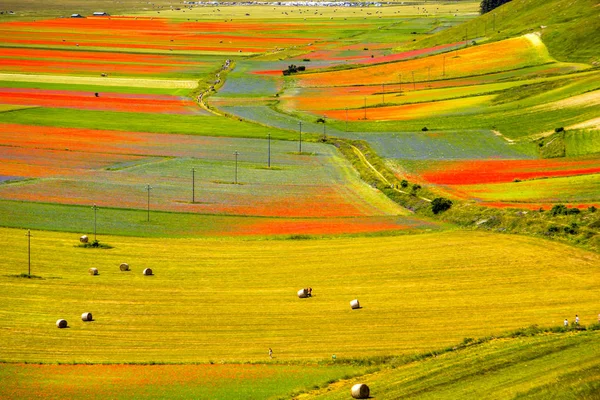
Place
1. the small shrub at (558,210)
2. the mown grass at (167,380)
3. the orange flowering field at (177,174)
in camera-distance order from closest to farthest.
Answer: the mown grass at (167,380), the small shrub at (558,210), the orange flowering field at (177,174)

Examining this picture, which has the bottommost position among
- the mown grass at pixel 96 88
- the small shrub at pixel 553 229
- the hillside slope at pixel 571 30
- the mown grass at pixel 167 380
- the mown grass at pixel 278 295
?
the mown grass at pixel 167 380

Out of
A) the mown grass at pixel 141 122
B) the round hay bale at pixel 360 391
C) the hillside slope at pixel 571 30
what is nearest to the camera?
the round hay bale at pixel 360 391

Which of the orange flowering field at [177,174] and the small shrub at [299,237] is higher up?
the orange flowering field at [177,174]

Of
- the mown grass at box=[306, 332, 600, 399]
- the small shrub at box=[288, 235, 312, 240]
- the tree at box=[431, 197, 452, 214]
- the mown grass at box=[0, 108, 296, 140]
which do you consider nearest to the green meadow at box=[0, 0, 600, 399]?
the mown grass at box=[306, 332, 600, 399]

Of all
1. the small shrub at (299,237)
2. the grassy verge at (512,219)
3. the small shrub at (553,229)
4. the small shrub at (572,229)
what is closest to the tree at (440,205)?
the grassy verge at (512,219)

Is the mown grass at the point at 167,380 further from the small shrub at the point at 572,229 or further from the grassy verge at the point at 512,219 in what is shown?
the small shrub at the point at 572,229

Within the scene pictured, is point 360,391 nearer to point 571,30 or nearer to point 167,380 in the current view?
point 167,380

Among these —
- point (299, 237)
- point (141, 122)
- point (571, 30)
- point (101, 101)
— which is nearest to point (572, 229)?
point (299, 237)
